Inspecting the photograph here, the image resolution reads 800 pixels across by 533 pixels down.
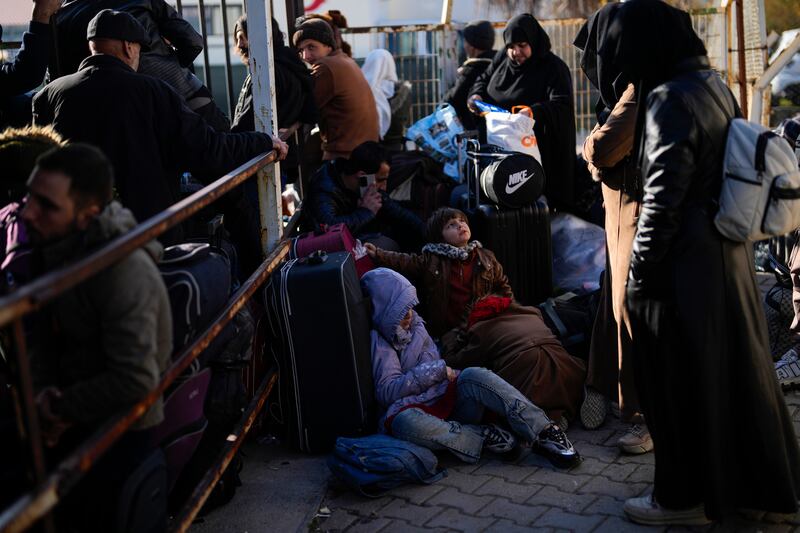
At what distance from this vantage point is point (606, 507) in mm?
3842

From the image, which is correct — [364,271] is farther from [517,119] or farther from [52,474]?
[52,474]

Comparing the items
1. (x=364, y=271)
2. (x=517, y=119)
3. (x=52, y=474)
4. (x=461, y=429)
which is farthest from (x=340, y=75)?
(x=52, y=474)

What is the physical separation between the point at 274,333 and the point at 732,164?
2.19 metres

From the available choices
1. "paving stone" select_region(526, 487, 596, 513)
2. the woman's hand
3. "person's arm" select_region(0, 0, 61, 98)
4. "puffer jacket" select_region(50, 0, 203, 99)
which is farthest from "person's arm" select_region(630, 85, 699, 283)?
the woman's hand

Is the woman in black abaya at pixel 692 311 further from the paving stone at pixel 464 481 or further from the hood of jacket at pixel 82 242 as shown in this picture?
the hood of jacket at pixel 82 242

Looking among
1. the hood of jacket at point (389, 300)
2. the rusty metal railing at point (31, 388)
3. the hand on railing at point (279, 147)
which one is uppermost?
the hand on railing at point (279, 147)

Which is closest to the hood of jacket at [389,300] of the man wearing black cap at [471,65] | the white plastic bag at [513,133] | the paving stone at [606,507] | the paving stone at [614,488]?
the paving stone at [614,488]

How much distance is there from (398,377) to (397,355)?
0.17m

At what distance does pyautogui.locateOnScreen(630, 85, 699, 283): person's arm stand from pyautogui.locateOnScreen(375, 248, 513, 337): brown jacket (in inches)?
72.3

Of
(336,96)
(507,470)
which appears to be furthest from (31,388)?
(336,96)

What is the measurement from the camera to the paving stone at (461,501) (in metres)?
3.88

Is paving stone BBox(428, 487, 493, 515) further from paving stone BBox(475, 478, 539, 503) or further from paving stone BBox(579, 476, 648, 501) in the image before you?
paving stone BBox(579, 476, 648, 501)

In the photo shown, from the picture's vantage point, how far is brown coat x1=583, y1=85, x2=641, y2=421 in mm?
4207

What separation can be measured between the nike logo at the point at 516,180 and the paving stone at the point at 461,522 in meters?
2.51
